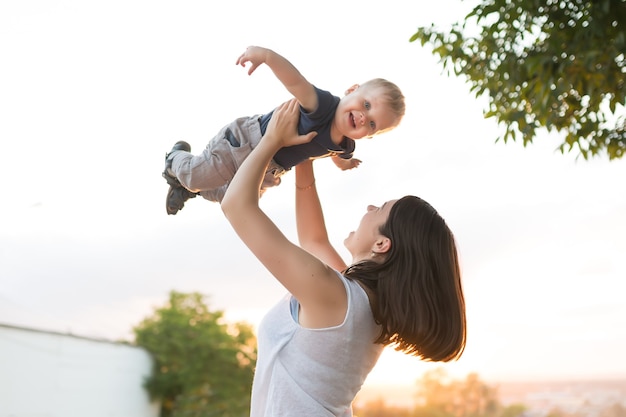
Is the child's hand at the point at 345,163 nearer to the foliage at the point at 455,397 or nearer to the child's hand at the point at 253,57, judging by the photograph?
the child's hand at the point at 253,57

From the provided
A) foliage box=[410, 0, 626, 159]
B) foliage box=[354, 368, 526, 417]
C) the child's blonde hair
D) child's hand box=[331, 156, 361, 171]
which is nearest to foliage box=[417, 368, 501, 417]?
foliage box=[354, 368, 526, 417]

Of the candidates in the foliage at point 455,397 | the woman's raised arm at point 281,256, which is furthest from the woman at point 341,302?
the foliage at point 455,397

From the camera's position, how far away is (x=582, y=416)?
19.3 feet

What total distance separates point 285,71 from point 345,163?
39 centimetres

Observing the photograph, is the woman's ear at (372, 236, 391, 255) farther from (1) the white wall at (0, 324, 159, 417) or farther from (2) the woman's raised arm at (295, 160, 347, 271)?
(1) the white wall at (0, 324, 159, 417)

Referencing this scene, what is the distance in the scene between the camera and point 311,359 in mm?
1470

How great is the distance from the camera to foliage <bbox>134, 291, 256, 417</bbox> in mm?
7609

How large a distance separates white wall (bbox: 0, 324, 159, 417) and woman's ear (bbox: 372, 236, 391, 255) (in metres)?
4.78

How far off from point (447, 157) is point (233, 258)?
2.25 m

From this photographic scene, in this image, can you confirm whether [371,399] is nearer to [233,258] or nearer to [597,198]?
[233,258]

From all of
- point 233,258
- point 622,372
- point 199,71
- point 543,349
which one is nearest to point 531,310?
point 543,349

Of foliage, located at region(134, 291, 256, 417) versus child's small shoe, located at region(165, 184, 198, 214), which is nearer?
child's small shoe, located at region(165, 184, 198, 214)

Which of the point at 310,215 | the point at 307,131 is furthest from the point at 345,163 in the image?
the point at 307,131

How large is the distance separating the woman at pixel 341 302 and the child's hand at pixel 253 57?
4.5 inches
